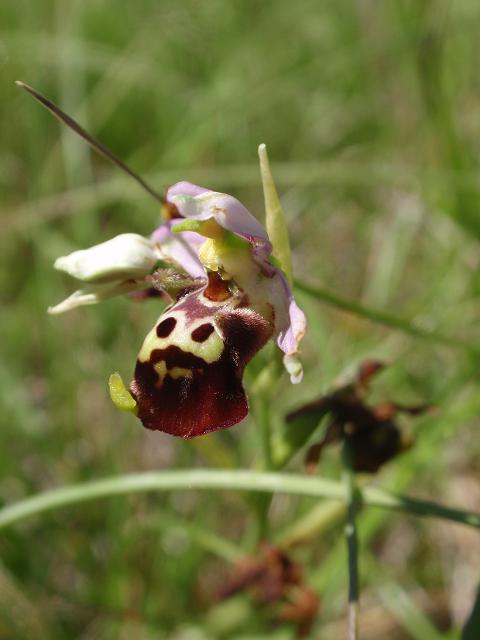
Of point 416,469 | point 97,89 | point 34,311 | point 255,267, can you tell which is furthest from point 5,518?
point 97,89

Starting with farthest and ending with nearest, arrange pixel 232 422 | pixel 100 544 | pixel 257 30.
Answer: pixel 257 30 → pixel 100 544 → pixel 232 422

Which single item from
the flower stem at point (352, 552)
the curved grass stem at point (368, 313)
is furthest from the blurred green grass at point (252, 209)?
the flower stem at point (352, 552)

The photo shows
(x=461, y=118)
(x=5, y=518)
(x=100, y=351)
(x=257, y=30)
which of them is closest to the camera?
(x=5, y=518)

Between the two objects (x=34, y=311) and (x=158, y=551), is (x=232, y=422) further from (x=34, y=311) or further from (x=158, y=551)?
(x=34, y=311)

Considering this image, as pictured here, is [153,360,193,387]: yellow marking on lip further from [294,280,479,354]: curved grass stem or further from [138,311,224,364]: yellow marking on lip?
[294,280,479,354]: curved grass stem

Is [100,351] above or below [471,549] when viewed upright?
above

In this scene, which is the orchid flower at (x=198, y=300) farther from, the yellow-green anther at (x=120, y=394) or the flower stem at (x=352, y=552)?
the flower stem at (x=352, y=552)

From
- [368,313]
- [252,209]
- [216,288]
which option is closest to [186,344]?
[216,288]

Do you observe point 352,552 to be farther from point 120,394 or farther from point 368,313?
point 368,313
